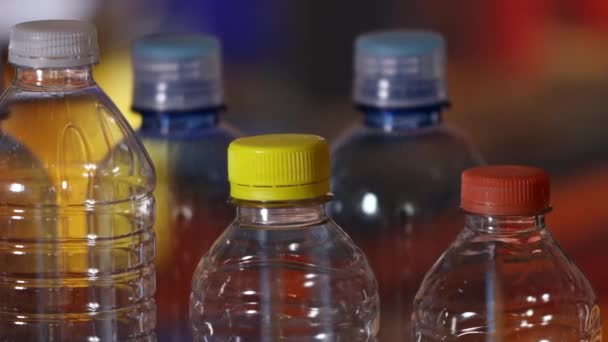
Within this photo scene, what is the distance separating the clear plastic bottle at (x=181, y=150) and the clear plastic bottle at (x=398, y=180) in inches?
7.0

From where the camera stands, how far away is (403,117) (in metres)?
1.84

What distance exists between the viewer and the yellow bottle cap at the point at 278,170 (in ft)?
3.92

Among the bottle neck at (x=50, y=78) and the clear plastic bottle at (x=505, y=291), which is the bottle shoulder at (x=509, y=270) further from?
the bottle neck at (x=50, y=78)

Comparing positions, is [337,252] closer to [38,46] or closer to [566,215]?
[38,46]

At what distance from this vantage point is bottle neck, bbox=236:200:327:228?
51.4 inches

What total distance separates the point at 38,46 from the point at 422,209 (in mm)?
709

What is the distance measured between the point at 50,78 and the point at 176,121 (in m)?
0.40

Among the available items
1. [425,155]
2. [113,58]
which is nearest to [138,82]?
[113,58]

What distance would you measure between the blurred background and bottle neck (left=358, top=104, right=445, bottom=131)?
273 millimetres

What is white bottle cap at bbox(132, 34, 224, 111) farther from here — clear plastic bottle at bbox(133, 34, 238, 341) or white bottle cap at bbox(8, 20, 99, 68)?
white bottle cap at bbox(8, 20, 99, 68)

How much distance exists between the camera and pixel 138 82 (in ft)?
5.92

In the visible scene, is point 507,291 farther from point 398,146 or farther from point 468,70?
point 468,70

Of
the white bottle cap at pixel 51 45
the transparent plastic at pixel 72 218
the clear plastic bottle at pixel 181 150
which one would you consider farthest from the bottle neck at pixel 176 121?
the white bottle cap at pixel 51 45

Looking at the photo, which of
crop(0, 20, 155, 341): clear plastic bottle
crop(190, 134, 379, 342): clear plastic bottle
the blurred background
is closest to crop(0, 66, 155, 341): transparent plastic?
crop(0, 20, 155, 341): clear plastic bottle
